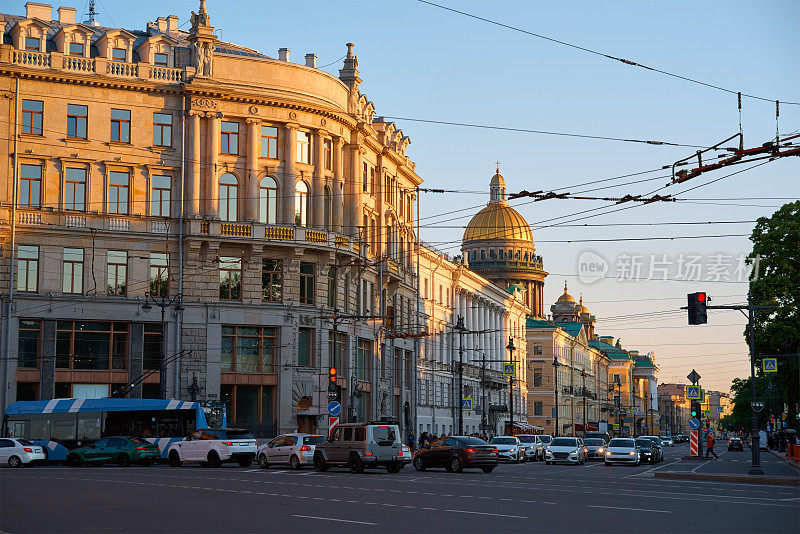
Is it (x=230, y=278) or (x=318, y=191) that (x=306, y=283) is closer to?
(x=230, y=278)

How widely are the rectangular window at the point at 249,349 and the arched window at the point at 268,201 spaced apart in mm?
6163

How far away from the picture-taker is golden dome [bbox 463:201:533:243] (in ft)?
526

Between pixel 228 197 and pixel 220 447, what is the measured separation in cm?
1961

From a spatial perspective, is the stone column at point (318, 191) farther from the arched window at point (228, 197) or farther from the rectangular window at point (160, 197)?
the rectangular window at point (160, 197)

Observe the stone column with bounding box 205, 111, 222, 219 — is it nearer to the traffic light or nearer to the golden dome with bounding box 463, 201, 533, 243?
the traffic light

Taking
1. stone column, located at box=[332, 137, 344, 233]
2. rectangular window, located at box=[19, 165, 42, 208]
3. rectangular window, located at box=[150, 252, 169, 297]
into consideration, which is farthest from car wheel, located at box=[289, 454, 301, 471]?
rectangular window, located at box=[19, 165, 42, 208]

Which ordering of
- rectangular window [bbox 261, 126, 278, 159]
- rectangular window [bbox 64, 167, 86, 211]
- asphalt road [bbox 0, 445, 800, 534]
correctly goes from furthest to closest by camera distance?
rectangular window [bbox 261, 126, 278, 159] < rectangular window [bbox 64, 167, 86, 211] < asphalt road [bbox 0, 445, 800, 534]

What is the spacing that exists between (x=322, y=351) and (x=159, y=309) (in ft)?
31.2

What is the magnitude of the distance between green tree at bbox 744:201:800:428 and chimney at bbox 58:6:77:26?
134ft

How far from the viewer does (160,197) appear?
185 ft

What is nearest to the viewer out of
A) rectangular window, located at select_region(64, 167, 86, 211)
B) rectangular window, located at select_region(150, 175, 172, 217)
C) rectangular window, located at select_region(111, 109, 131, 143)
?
rectangular window, located at select_region(64, 167, 86, 211)

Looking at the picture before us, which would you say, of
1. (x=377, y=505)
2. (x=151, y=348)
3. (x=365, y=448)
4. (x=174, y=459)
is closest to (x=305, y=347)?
(x=151, y=348)

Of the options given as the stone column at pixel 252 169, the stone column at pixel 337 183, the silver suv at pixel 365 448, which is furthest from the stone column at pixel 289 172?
the silver suv at pixel 365 448

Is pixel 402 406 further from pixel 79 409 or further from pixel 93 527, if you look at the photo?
pixel 93 527
